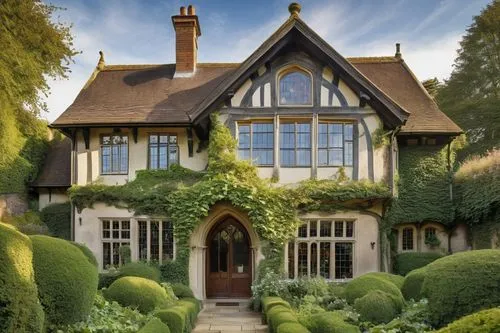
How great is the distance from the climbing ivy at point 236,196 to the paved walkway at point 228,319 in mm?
1562

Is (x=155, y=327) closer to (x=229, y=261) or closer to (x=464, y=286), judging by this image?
(x=464, y=286)

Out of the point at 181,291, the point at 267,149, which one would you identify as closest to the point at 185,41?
the point at 267,149

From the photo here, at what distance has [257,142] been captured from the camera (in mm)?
16234

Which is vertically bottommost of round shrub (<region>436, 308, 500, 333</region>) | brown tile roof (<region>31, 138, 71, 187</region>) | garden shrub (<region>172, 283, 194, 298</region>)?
garden shrub (<region>172, 283, 194, 298</region>)

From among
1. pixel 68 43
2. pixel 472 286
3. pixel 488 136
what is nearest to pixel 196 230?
pixel 68 43

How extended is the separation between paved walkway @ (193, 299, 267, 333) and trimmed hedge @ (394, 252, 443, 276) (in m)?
5.43

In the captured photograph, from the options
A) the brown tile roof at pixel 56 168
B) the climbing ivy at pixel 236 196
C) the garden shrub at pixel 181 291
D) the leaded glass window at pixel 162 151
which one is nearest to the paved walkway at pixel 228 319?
the garden shrub at pixel 181 291

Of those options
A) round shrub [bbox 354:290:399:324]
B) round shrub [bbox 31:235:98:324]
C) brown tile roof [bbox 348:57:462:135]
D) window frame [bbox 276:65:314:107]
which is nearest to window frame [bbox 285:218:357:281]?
window frame [bbox 276:65:314:107]

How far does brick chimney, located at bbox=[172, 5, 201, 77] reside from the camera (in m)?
19.7

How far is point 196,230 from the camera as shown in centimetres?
1578

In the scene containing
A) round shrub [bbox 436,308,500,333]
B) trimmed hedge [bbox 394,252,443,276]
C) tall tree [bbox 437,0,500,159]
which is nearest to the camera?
round shrub [bbox 436,308,500,333]

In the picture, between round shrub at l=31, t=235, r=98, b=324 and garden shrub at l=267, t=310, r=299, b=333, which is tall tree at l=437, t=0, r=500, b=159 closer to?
garden shrub at l=267, t=310, r=299, b=333

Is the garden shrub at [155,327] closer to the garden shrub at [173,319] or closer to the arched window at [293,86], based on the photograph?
the garden shrub at [173,319]

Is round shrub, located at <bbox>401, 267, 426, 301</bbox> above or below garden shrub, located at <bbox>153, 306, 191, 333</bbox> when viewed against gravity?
above
